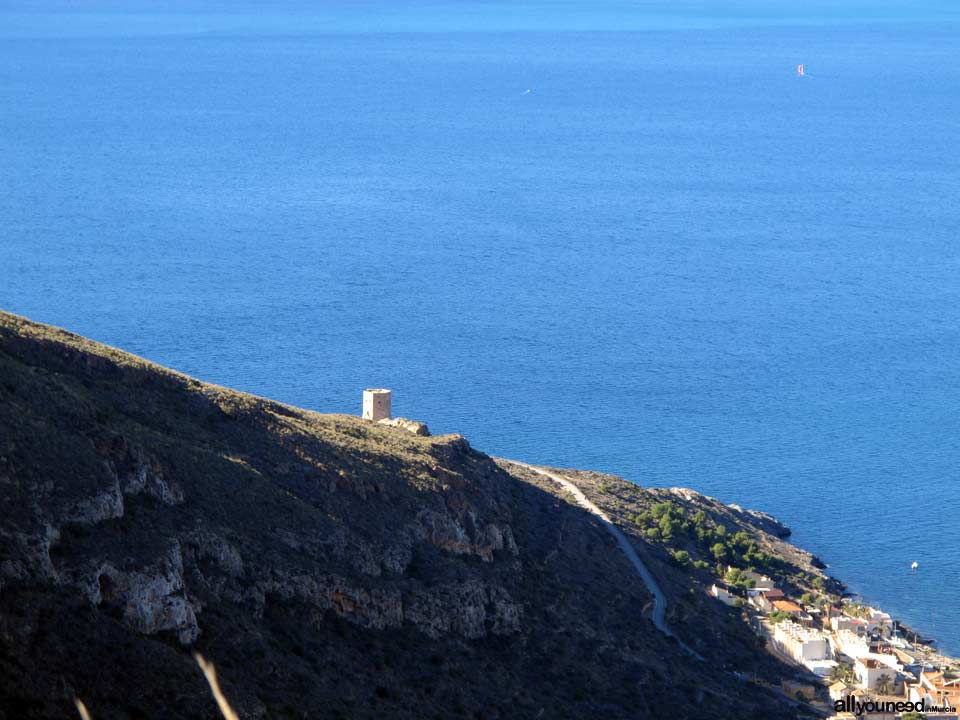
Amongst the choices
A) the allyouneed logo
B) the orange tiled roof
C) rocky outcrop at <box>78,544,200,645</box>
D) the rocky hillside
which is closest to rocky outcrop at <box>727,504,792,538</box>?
the orange tiled roof

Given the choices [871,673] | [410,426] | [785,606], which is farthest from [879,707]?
[410,426]

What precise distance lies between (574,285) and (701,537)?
50.8 m

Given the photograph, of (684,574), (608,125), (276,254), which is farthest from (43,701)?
(608,125)

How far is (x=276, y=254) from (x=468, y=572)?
73714 mm

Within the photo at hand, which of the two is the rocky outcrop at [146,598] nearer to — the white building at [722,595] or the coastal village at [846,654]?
the coastal village at [846,654]

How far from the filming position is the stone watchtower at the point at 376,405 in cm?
4728

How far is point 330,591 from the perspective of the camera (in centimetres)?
3200

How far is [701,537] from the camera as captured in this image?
53469mm

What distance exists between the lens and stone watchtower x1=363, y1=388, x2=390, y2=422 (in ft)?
155

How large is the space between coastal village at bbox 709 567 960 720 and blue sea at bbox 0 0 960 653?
571 cm

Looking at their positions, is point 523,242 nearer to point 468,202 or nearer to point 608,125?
point 468,202

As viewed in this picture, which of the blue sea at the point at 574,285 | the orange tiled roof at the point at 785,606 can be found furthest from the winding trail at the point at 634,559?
the blue sea at the point at 574,285

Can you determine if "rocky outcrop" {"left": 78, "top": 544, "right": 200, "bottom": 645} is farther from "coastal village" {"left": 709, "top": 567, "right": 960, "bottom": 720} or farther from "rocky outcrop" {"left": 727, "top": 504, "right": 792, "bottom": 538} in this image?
"rocky outcrop" {"left": 727, "top": 504, "right": 792, "bottom": 538}

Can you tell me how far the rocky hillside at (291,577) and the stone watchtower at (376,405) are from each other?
9.94 ft
